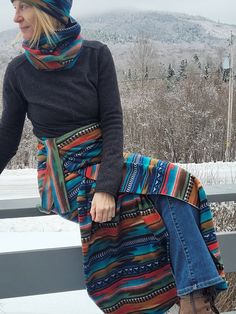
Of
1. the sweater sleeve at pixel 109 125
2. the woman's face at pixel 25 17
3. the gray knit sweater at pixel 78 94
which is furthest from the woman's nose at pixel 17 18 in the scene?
the sweater sleeve at pixel 109 125

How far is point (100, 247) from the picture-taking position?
148cm

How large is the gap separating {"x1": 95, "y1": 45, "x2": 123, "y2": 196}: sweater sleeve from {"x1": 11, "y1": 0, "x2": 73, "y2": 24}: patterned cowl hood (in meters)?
0.17

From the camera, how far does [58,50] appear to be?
1458 millimetres

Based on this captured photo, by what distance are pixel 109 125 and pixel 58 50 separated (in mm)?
285

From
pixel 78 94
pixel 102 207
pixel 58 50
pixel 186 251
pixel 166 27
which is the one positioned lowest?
pixel 166 27

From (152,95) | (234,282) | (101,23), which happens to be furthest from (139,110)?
(101,23)

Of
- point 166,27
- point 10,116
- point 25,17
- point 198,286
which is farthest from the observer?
point 166,27

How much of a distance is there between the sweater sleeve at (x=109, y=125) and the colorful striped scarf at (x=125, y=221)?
0.15 ft

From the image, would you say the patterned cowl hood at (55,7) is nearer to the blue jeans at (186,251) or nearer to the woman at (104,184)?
the woman at (104,184)

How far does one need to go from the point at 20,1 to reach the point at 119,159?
1.89 feet

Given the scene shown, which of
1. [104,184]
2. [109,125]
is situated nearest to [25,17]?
[109,125]

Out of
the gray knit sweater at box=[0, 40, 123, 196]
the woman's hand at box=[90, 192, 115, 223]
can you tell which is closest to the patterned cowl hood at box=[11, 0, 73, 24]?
the gray knit sweater at box=[0, 40, 123, 196]

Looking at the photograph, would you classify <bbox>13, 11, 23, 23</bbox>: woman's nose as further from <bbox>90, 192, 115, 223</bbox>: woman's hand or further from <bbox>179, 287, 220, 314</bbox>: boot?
<bbox>179, 287, 220, 314</bbox>: boot

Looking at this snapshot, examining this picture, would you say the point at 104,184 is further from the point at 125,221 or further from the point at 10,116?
the point at 10,116
